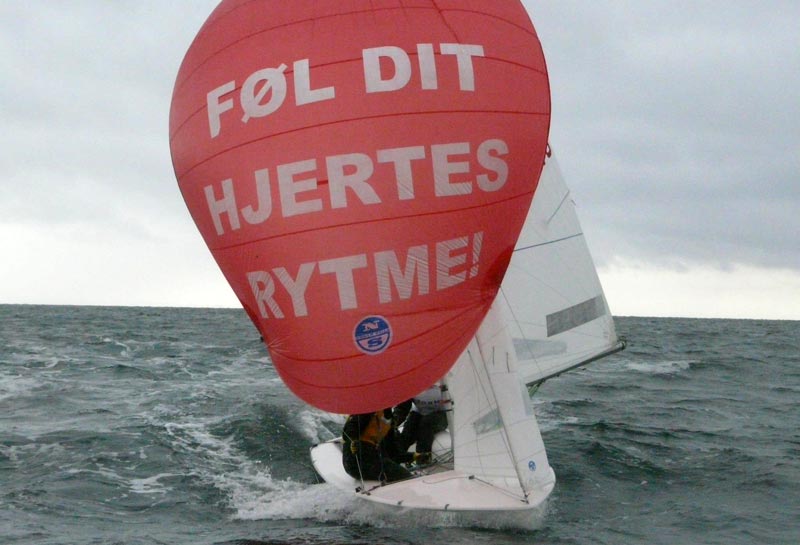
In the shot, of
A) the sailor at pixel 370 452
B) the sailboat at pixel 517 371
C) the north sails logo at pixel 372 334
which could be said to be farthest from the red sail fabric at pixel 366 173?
the sailor at pixel 370 452

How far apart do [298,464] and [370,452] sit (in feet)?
8.75

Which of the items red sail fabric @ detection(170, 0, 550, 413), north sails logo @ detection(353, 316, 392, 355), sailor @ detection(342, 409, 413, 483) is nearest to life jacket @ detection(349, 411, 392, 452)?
sailor @ detection(342, 409, 413, 483)

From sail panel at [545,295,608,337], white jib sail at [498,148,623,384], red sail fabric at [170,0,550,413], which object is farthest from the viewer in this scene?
sail panel at [545,295,608,337]

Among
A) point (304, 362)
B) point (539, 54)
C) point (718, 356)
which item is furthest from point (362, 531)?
point (718, 356)

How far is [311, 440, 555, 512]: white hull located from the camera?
22.1 ft

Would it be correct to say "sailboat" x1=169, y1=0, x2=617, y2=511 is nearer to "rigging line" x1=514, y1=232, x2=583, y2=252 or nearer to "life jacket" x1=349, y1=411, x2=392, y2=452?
"life jacket" x1=349, y1=411, x2=392, y2=452

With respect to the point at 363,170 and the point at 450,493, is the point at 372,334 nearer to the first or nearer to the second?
the point at 363,170

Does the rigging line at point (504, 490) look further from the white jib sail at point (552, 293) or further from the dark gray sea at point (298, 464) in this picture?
the white jib sail at point (552, 293)

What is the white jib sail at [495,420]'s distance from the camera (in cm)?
694

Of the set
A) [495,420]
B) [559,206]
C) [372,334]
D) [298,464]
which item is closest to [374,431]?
[495,420]

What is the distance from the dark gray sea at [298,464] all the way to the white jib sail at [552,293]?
1.34 m

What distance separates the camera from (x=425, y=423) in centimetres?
824

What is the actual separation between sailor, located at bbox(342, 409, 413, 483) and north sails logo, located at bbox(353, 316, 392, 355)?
187 centimetres

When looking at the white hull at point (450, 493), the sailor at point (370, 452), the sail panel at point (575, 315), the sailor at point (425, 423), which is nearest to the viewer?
the white hull at point (450, 493)
